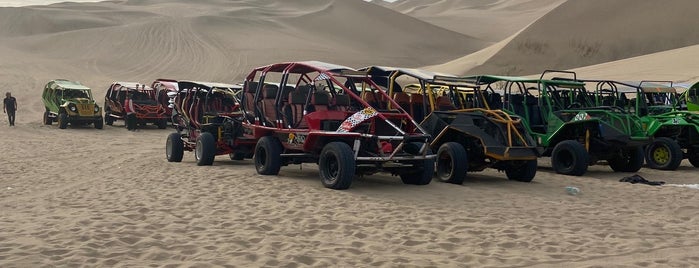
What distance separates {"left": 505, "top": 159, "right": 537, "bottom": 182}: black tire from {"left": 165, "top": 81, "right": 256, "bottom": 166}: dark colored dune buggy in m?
4.55

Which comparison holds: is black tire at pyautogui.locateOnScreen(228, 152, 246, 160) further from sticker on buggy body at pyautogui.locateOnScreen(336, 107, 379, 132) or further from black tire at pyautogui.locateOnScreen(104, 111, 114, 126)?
black tire at pyautogui.locateOnScreen(104, 111, 114, 126)

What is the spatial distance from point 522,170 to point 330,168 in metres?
3.24

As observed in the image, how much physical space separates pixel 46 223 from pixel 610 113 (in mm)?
9736

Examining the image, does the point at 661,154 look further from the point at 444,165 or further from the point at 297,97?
the point at 297,97

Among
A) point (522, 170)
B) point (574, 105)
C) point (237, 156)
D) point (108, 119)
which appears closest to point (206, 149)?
point (237, 156)

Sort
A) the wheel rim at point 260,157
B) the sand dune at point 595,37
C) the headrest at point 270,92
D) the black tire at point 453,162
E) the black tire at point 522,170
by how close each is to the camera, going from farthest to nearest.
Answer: the sand dune at point 595,37 < the headrest at point 270,92 < the wheel rim at point 260,157 < the black tire at point 522,170 < the black tire at point 453,162

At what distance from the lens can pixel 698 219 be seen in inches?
321

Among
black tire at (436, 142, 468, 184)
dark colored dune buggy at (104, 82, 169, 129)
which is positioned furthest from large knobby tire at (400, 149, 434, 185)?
dark colored dune buggy at (104, 82, 169, 129)

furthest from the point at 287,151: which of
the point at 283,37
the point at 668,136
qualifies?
the point at 283,37

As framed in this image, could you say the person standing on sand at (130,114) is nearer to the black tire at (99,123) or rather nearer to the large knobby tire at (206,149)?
the black tire at (99,123)

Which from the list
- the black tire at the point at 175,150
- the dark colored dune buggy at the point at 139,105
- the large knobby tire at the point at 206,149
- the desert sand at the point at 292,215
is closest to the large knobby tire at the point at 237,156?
the desert sand at the point at 292,215

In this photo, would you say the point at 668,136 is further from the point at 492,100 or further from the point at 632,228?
the point at 632,228

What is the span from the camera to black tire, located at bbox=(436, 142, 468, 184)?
10.6 meters

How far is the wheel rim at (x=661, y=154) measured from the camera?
541 inches
